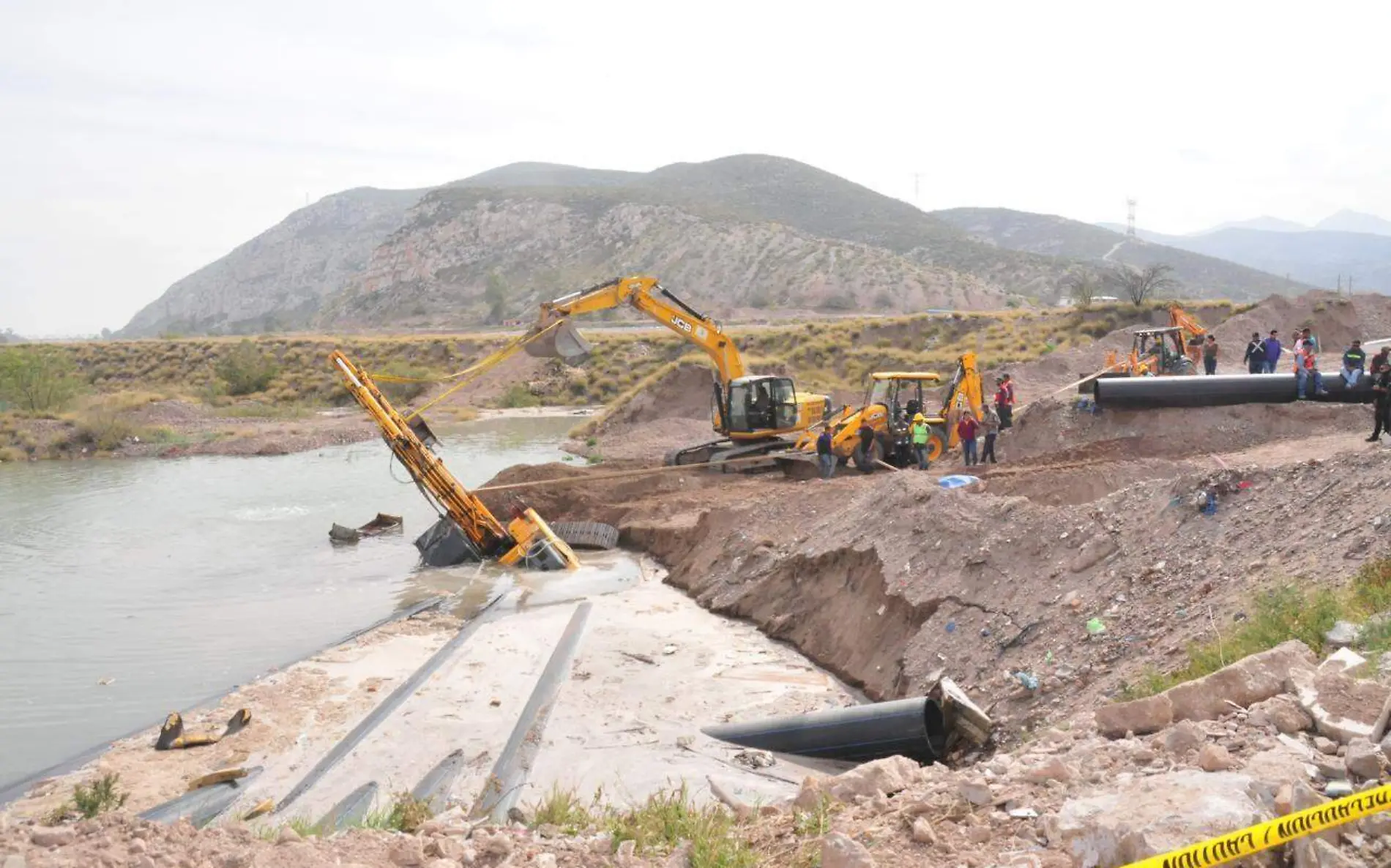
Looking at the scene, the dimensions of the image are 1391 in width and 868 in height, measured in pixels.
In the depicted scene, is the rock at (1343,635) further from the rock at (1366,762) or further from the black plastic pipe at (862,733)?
the black plastic pipe at (862,733)

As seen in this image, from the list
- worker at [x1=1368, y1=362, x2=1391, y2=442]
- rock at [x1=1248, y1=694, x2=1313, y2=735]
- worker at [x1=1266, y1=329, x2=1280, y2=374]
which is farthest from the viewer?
worker at [x1=1266, y1=329, x2=1280, y2=374]

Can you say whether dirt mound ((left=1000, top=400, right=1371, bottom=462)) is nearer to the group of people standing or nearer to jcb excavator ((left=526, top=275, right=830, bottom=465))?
the group of people standing

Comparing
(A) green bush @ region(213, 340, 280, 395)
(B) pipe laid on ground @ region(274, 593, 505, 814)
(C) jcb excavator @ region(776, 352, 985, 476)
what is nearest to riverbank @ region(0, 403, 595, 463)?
(A) green bush @ region(213, 340, 280, 395)

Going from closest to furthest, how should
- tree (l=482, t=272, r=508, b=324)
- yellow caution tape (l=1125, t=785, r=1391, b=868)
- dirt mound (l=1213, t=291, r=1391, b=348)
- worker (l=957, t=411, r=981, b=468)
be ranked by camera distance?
1. yellow caution tape (l=1125, t=785, r=1391, b=868)
2. worker (l=957, t=411, r=981, b=468)
3. dirt mound (l=1213, t=291, r=1391, b=348)
4. tree (l=482, t=272, r=508, b=324)

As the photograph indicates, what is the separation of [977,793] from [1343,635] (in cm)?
310

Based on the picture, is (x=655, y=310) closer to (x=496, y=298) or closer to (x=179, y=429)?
(x=179, y=429)

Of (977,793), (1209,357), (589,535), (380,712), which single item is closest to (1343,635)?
(977,793)

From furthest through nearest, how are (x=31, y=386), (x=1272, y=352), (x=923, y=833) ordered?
(x=31, y=386) < (x=1272, y=352) < (x=923, y=833)

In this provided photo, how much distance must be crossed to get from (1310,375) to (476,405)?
37977 mm

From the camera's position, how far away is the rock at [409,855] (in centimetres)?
562

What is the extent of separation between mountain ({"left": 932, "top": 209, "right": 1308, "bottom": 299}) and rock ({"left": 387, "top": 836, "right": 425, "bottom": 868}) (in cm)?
11917

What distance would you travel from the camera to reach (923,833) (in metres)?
5.32

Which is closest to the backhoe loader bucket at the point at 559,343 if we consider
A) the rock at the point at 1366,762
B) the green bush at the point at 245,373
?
the rock at the point at 1366,762

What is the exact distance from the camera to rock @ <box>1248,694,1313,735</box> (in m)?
5.53
